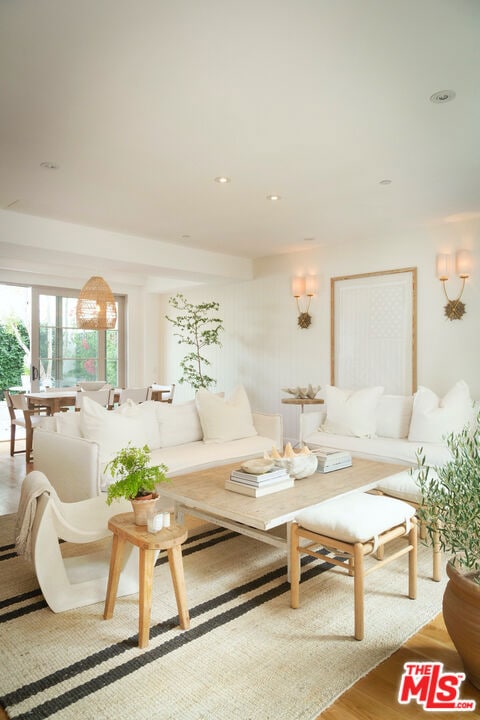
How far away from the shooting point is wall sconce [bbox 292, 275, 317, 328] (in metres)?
6.03

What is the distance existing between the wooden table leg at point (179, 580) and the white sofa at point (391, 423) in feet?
7.38

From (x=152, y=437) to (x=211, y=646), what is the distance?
2.09 meters

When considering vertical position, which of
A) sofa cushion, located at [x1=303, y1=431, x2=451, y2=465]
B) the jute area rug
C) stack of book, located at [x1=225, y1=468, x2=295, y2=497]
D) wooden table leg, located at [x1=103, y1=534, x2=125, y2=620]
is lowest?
the jute area rug

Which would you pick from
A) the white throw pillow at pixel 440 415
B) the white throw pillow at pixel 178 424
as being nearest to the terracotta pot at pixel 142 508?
the white throw pillow at pixel 178 424

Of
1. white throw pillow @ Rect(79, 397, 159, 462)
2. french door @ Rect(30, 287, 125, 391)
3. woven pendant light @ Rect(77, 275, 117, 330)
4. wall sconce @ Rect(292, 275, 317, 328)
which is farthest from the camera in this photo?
french door @ Rect(30, 287, 125, 391)

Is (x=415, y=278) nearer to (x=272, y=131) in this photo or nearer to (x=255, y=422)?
(x=255, y=422)

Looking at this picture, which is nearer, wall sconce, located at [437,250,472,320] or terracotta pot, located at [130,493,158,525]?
terracotta pot, located at [130,493,158,525]

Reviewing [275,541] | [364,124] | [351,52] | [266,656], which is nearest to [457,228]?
[364,124]

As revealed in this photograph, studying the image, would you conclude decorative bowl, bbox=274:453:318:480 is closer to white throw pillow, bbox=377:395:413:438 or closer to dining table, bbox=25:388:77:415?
white throw pillow, bbox=377:395:413:438

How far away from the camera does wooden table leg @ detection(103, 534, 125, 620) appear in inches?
85.4

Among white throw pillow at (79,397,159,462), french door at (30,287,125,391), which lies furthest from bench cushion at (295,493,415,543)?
french door at (30,287,125,391)

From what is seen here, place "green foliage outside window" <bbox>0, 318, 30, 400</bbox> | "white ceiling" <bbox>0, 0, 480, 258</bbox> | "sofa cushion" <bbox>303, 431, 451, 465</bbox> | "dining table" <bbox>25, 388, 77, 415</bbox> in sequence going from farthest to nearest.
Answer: "green foliage outside window" <bbox>0, 318, 30, 400</bbox> < "dining table" <bbox>25, 388, 77, 415</bbox> < "sofa cushion" <bbox>303, 431, 451, 465</bbox> < "white ceiling" <bbox>0, 0, 480, 258</bbox>

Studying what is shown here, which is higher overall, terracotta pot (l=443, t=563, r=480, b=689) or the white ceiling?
the white ceiling

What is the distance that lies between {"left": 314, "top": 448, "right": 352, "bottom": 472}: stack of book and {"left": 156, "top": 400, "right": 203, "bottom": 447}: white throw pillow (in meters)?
1.36
